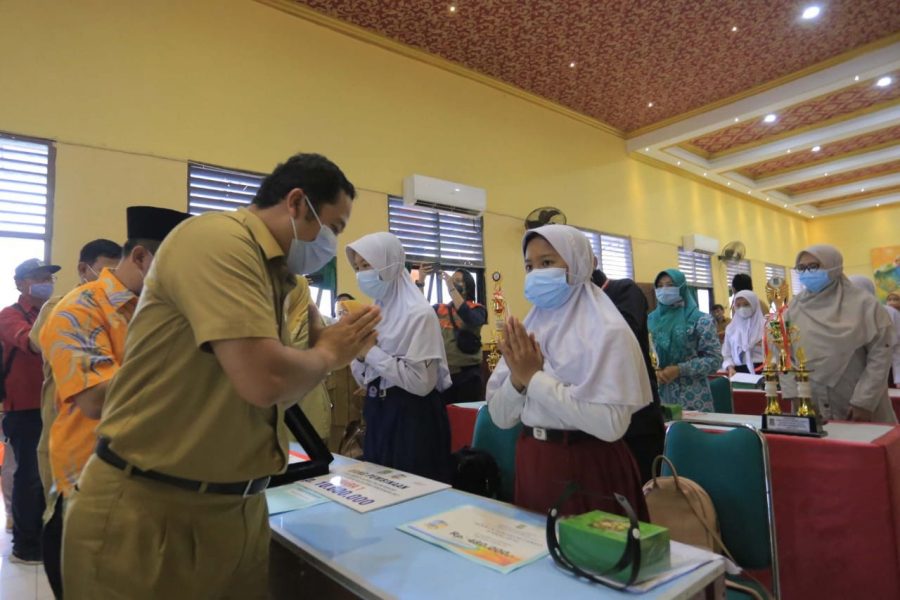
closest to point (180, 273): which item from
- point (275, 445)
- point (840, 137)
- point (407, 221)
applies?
point (275, 445)

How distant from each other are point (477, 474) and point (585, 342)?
2.63 feet

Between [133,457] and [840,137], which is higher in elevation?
[840,137]

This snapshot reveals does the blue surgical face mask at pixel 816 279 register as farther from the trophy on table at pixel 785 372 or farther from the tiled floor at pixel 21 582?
the tiled floor at pixel 21 582

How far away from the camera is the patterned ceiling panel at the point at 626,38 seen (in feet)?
16.8

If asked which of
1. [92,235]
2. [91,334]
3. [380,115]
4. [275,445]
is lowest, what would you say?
[275,445]

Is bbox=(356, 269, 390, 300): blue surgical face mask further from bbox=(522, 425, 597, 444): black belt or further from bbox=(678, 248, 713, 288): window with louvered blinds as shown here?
bbox=(678, 248, 713, 288): window with louvered blinds

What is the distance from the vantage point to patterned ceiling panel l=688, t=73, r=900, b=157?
7.23m

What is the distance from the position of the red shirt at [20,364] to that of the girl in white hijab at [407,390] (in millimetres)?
2120

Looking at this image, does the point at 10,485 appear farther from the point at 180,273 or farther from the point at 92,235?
the point at 180,273

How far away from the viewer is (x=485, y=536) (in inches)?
45.9

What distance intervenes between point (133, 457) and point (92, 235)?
3485 mm

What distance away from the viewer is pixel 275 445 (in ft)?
3.51

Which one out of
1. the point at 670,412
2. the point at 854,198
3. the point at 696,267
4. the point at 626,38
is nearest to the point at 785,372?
the point at 670,412

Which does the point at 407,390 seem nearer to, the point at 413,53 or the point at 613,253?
the point at 413,53
